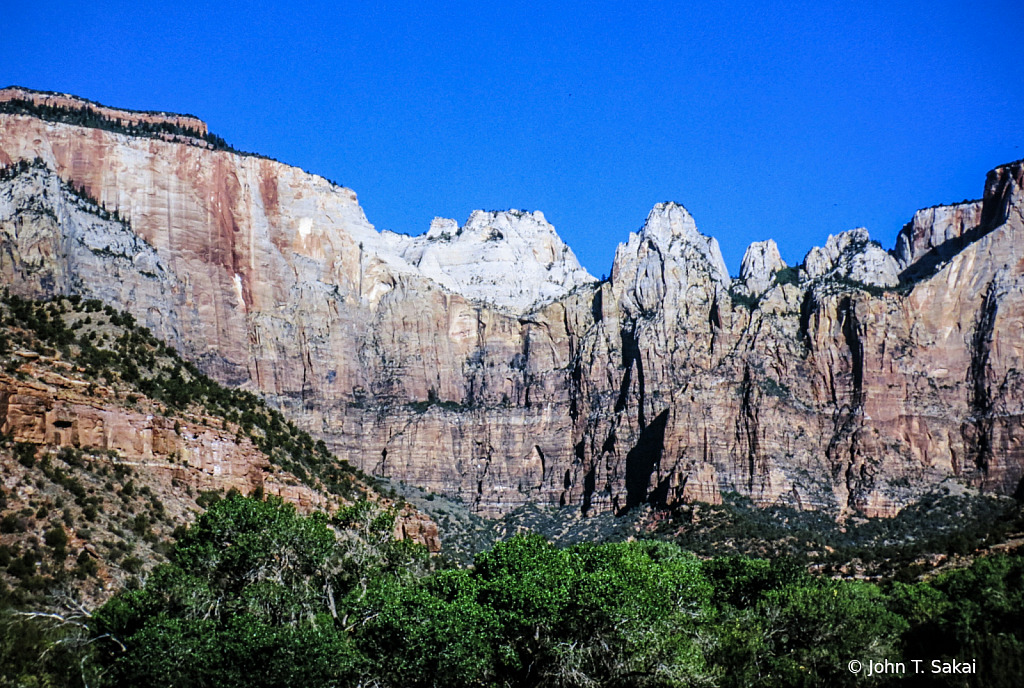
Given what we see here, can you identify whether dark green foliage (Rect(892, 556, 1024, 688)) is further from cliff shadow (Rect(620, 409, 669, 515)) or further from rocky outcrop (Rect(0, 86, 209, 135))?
rocky outcrop (Rect(0, 86, 209, 135))

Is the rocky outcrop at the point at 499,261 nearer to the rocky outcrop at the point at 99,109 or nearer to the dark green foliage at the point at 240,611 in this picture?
the rocky outcrop at the point at 99,109

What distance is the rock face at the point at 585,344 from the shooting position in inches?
5202

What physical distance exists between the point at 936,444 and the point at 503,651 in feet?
354

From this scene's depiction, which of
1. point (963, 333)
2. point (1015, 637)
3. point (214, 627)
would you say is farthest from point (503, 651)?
point (963, 333)

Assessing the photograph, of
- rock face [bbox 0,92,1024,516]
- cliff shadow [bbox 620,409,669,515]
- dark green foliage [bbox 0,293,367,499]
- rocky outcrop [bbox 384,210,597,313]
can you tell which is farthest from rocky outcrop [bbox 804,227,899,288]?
dark green foliage [bbox 0,293,367,499]

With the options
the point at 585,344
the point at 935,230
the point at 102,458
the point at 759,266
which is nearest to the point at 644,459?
the point at 585,344

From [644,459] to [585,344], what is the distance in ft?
79.2

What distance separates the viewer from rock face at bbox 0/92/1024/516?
13212 cm

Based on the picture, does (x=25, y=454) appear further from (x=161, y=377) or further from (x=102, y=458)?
(x=161, y=377)

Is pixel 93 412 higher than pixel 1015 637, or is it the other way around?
pixel 93 412

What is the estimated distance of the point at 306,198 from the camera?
155m

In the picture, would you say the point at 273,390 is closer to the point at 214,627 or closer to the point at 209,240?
the point at 209,240

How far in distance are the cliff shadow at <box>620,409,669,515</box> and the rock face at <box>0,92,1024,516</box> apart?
0.37 m

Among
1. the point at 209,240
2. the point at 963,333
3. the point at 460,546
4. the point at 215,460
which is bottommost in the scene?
the point at 460,546
